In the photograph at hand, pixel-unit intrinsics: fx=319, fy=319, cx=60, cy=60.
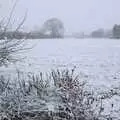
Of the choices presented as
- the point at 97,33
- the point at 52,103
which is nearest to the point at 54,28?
the point at 97,33

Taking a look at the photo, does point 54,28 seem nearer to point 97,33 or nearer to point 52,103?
point 97,33

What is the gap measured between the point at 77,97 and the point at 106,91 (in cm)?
242

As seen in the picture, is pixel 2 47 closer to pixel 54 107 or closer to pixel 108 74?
pixel 54 107

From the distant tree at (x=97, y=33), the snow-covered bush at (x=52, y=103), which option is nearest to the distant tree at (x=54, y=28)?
the distant tree at (x=97, y=33)

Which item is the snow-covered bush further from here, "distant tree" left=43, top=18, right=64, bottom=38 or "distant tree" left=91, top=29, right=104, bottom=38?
"distant tree" left=91, top=29, right=104, bottom=38

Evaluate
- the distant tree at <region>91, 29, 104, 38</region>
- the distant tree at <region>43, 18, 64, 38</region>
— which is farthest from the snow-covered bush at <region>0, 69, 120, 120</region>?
the distant tree at <region>91, 29, 104, 38</region>

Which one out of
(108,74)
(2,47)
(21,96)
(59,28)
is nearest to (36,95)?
(21,96)

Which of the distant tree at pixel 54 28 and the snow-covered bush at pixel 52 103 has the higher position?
the distant tree at pixel 54 28

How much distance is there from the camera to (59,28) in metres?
50.8

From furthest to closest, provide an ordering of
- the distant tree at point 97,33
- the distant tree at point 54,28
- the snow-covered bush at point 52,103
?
the distant tree at point 97,33, the distant tree at point 54,28, the snow-covered bush at point 52,103

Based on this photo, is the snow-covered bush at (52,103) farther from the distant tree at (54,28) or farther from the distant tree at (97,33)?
the distant tree at (97,33)

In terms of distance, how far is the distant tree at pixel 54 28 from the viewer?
47.7 metres

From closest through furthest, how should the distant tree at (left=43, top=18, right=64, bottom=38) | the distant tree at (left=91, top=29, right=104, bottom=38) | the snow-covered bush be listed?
the snow-covered bush < the distant tree at (left=43, top=18, right=64, bottom=38) < the distant tree at (left=91, top=29, right=104, bottom=38)

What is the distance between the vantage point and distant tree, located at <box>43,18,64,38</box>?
47.7 metres
